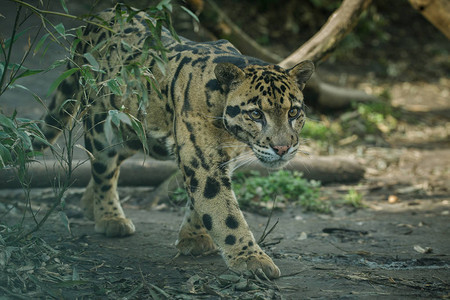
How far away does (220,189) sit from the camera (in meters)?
4.82

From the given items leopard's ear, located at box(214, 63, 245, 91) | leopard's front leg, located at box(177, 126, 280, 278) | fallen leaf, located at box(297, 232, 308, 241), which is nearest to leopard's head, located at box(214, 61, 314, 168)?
leopard's ear, located at box(214, 63, 245, 91)

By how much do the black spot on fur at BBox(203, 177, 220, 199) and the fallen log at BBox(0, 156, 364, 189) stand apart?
4.81ft

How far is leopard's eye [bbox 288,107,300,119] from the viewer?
476 cm

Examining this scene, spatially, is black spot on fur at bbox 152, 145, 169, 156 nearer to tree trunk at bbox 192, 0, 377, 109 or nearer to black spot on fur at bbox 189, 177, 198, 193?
black spot on fur at bbox 189, 177, 198, 193

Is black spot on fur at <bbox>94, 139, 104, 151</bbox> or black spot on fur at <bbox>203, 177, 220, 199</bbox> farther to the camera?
black spot on fur at <bbox>94, 139, 104, 151</bbox>

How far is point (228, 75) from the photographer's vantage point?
4809mm

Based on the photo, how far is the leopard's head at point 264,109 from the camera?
4.65m

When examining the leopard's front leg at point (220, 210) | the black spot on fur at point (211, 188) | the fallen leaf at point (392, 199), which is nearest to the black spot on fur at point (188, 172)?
the leopard's front leg at point (220, 210)

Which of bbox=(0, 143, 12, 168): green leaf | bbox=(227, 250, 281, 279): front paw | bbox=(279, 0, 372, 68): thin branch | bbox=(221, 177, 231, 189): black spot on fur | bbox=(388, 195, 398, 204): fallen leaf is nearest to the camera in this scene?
bbox=(0, 143, 12, 168): green leaf

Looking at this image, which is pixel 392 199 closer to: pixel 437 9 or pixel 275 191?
pixel 275 191

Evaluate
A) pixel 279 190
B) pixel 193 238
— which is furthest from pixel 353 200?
pixel 193 238

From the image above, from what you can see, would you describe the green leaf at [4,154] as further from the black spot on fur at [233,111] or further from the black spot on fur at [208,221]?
the black spot on fur at [233,111]

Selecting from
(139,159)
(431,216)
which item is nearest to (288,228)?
(431,216)

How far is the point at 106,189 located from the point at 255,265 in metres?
2.26
